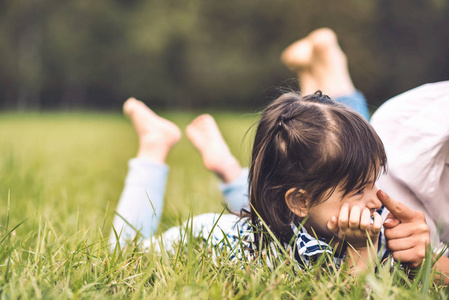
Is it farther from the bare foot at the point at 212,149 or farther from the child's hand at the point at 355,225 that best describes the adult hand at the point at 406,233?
the bare foot at the point at 212,149

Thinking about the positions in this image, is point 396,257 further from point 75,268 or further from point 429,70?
point 429,70

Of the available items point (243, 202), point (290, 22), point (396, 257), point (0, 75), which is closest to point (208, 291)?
point (396, 257)

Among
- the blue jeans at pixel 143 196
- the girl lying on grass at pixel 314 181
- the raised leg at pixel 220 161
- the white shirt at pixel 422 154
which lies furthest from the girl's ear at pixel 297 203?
the raised leg at pixel 220 161

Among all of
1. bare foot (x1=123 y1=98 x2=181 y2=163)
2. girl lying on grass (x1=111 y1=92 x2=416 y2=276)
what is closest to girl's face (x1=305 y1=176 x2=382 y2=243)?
girl lying on grass (x1=111 y1=92 x2=416 y2=276)

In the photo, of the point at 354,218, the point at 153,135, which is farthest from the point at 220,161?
the point at 354,218

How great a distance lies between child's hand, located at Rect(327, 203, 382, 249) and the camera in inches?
40.0

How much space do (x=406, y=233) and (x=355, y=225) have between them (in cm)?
14

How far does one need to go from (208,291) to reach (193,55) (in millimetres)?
18930

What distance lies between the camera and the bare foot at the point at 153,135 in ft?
5.90

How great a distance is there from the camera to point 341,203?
1.10 m

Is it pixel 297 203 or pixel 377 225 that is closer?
pixel 377 225

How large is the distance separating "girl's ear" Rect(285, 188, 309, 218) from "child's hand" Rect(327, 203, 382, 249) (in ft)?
0.28

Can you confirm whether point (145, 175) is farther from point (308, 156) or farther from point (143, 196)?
point (308, 156)

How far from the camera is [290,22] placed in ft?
59.9
